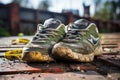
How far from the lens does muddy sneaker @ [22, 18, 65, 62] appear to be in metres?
1.73

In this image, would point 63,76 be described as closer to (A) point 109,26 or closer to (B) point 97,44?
(B) point 97,44

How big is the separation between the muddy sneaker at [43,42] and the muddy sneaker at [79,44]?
0.06 m

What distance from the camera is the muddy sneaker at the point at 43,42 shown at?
5.68ft

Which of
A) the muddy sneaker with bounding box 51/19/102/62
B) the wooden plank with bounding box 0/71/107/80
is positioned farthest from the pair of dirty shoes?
the wooden plank with bounding box 0/71/107/80

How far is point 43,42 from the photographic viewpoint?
71.6 inches

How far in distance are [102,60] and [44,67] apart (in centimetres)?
56

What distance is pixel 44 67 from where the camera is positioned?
5.32ft

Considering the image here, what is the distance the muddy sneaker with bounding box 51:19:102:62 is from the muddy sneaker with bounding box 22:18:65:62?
0.06m

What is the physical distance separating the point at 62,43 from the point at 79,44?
0.15 meters

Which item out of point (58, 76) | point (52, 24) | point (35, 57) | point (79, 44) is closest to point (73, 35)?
point (79, 44)

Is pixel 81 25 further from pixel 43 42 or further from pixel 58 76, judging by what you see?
pixel 58 76

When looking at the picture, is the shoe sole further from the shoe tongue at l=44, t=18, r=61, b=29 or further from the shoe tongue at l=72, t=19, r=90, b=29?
the shoe tongue at l=72, t=19, r=90, b=29

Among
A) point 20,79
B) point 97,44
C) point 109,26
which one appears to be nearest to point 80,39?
point 97,44

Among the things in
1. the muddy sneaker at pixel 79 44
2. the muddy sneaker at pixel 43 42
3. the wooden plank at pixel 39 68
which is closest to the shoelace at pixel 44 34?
the muddy sneaker at pixel 43 42
